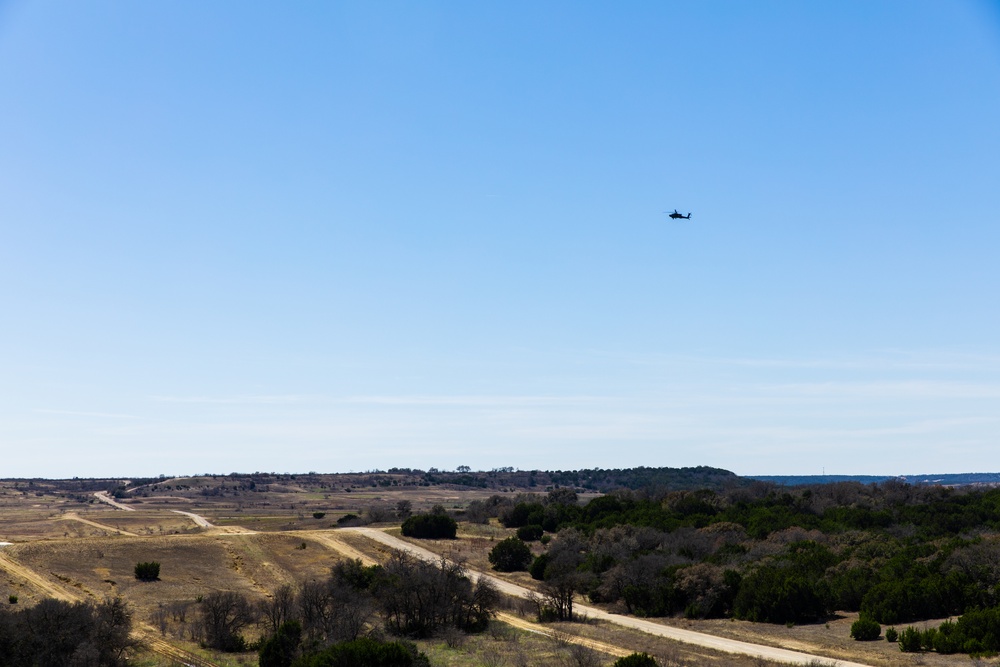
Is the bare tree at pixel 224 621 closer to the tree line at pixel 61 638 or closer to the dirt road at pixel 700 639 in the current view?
the tree line at pixel 61 638

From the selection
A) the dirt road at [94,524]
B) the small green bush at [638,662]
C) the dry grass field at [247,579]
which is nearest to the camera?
the small green bush at [638,662]

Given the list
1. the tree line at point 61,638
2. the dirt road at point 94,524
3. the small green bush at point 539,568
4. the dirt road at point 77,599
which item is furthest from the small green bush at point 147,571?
the small green bush at point 539,568

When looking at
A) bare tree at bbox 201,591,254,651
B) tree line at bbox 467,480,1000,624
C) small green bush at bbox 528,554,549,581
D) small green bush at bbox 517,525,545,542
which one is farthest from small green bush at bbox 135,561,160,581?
small green bush at bbox 517,525,545,542

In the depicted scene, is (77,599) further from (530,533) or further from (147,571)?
(530,533)

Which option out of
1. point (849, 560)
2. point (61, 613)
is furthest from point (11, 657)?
point (849, 560)

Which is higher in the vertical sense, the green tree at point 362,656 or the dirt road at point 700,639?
the green tree at point 362,656

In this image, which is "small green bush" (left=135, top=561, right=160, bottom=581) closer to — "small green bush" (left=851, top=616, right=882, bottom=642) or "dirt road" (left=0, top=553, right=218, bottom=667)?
"dirt road" (left=0, top=553, right=218, bottom=667)

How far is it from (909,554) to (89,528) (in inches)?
3150

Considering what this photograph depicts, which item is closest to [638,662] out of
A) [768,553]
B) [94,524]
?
[768,553]

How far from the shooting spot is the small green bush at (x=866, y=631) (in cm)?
4772

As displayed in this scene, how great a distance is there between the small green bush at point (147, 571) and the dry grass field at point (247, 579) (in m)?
0.51

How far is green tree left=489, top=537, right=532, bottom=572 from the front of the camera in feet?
251

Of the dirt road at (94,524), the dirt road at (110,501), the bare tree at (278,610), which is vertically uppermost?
the bare tree at (278,610)

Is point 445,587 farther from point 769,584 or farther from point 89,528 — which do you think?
point 89,528
